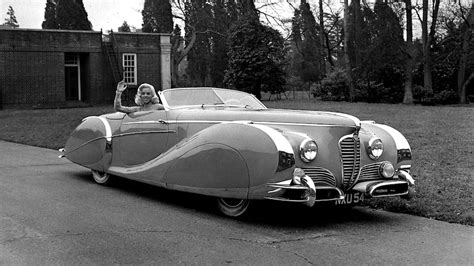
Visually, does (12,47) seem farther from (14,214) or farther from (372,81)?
(14,214)

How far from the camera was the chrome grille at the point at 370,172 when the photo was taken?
6238mm

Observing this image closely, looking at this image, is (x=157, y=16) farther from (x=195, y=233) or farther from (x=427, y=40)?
(x=195, y=233)

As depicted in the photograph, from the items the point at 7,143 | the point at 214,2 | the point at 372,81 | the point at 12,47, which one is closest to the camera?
the point at 7,143

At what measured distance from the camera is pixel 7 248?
489 centimetres

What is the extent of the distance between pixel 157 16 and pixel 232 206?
39195 mm

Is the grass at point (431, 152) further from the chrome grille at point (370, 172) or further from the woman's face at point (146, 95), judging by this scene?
the woman's face at point (146, 95)

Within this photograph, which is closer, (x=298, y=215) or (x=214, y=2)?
(x=298, y=215)

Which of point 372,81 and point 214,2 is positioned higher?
point 214,2

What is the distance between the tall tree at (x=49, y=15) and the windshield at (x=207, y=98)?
43.8 metres

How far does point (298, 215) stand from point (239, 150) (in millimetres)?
1185

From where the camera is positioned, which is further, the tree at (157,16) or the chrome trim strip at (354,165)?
the tree at (157,16)

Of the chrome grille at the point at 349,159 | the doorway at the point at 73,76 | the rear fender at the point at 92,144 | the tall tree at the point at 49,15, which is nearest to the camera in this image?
the chrome grille at the point at 349,159

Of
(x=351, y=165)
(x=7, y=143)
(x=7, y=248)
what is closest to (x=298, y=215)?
(x=351, y=165)

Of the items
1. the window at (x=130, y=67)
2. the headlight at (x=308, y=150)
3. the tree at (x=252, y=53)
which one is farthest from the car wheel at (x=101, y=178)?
the window at (x=130, y=67)
